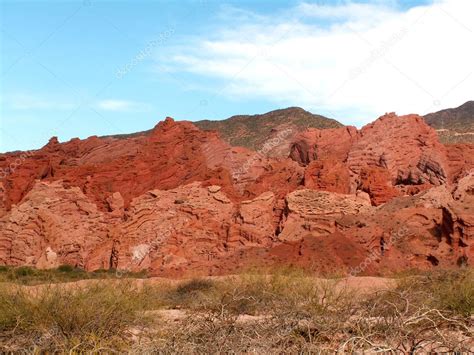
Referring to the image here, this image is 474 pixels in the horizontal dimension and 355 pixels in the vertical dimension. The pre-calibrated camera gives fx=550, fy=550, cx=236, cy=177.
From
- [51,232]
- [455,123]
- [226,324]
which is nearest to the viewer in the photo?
[226,324]

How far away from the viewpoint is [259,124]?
98000 mm

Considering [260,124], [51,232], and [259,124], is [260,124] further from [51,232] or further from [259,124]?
[51,232]

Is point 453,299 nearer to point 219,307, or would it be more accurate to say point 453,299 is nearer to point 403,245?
point 219,307

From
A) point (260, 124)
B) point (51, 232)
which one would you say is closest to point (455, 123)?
point (260, 124)

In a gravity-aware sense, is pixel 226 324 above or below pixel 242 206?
below

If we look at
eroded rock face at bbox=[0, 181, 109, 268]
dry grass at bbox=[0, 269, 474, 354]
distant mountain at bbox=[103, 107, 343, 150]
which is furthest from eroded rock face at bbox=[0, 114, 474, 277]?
distant mountain at bbox=[103, 107, 343, 150]

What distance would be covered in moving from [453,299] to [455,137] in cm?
6511

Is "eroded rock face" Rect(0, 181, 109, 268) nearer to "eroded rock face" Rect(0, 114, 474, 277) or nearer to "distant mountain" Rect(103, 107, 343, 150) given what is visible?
"eroded rock face" Rect(0, 114, 474, 277)

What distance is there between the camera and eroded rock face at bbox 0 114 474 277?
2748 cm

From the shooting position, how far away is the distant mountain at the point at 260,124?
8581 centimetres

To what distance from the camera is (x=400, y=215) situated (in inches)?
1174

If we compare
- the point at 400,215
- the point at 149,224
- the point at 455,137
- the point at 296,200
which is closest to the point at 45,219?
the point at 149,224

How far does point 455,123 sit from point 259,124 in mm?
32493

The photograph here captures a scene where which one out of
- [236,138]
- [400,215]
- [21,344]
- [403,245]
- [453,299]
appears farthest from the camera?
[236,138]
